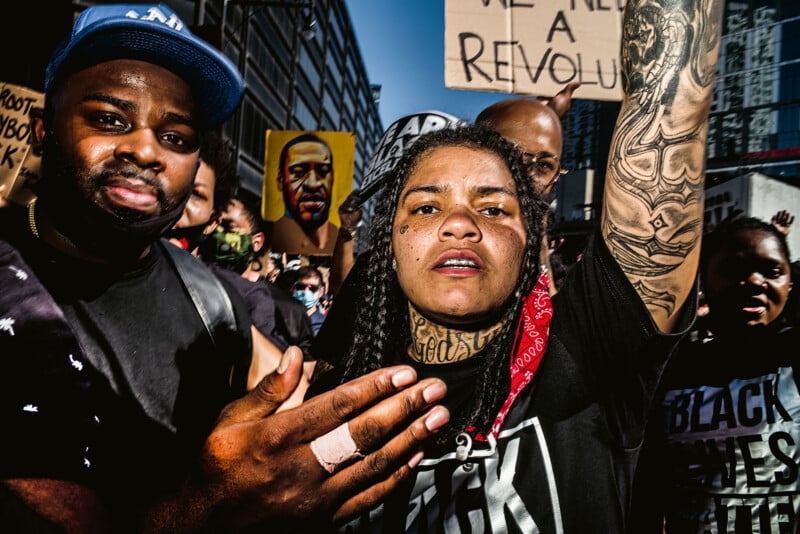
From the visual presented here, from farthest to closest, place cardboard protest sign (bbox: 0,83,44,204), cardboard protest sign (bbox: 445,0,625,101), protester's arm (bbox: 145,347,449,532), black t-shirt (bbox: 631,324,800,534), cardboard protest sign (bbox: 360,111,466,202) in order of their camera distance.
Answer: cardboard protest sign (bbox: 0,83,44,204) < cardboard protest sign (bbox: 445,0,625,101) < cardboard protest sign (bbox: 360,111,466,202) < black t-shirt (bbox: 631,324,800,534) < protester's arm (bbox: 145,347,449,532)

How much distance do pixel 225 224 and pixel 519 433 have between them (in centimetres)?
365

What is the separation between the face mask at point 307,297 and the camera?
23.7 ft

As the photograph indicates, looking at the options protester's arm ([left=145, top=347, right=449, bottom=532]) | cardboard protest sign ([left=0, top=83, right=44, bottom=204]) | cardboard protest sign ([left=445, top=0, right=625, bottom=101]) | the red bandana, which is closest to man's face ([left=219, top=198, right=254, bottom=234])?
cardboard protest sign ([left=0, top=83, right=44, bottom=204])

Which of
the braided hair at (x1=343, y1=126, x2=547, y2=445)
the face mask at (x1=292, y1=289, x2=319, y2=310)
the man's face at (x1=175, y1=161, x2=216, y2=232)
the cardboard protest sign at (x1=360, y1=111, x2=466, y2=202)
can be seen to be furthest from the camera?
the face mask at (x1=292, y1=289, x2=319, y2=310)

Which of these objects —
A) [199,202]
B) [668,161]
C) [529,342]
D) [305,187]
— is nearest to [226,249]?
[199,202]

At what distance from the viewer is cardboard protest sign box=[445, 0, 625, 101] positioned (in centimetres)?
302

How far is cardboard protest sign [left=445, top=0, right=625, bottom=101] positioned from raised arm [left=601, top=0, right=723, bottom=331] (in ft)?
5.46

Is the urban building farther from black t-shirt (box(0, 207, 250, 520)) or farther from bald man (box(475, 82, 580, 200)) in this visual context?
black t-shirt (box(0, 207, 250, 520))

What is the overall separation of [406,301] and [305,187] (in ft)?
19.5

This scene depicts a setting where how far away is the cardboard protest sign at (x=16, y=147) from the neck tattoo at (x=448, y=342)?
2994mm

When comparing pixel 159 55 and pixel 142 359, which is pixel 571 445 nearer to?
pixel 142 359

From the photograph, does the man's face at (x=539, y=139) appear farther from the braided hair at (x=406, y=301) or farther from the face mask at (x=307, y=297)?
the face mask at (x=307, y=297)

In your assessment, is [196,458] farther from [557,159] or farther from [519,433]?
[557,159]

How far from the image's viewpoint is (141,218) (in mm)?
1702
